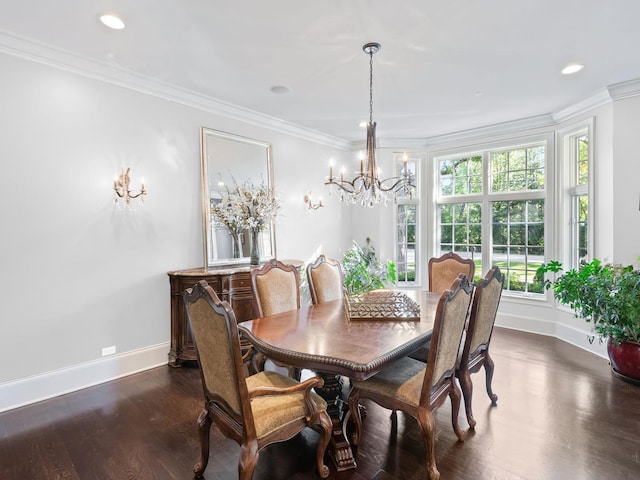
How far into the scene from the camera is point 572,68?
328 centimetres

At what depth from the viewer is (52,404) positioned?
2850mm

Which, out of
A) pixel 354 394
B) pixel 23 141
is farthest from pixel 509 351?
pixel 23 141

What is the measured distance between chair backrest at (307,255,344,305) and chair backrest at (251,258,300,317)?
0.67 feet

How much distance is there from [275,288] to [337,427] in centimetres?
124

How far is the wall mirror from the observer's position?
13.2 feet

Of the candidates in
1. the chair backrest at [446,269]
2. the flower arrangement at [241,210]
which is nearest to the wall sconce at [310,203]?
the flower arrangement at [241,210]

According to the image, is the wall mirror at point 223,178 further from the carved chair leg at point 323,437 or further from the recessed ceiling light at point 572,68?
the recessed ceiling light at point 572,68

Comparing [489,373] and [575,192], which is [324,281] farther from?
[575,192]

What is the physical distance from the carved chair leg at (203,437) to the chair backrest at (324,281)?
1.56 meters

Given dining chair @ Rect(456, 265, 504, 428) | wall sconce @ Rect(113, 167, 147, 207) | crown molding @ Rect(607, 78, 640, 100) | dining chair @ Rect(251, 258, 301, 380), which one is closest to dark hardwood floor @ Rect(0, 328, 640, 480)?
dining chair @ Rect(456, 265, 504, 428)

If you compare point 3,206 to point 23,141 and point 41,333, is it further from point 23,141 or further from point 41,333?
point 41,333

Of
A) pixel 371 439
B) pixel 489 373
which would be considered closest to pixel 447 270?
pixel 489 373

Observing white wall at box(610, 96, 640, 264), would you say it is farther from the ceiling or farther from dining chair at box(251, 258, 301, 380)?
dining chair at box(251, 258, 301, 380)

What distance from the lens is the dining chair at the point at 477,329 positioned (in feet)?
7.75
